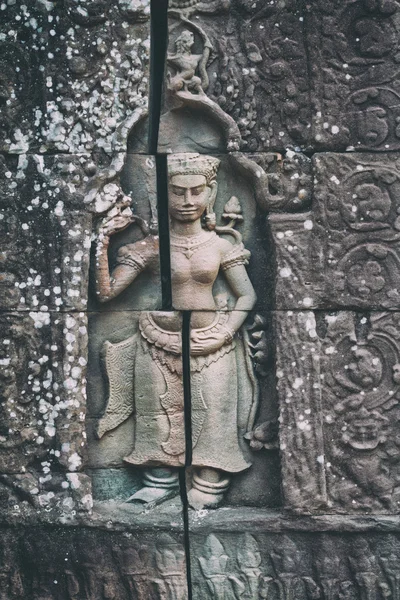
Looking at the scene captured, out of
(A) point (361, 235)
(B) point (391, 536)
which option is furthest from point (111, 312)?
(B) point (391, 536)

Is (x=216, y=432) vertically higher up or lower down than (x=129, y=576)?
higher up

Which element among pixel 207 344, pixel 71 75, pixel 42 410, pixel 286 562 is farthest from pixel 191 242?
pixel 286 562

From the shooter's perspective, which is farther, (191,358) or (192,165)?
(191,358)

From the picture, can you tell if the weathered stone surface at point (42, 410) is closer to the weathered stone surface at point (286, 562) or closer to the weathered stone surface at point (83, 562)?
the weathered stone surface at point (83, 562)

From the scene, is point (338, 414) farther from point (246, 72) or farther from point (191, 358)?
point (246, 72)

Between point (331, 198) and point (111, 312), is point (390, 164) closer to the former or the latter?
point (331, 198)

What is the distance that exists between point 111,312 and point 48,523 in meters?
1.41

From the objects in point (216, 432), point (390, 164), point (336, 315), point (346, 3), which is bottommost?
point (216, 432)

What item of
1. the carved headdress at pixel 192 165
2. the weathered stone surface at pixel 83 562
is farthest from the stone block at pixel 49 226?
the weathered stone surface at pixel 83 562

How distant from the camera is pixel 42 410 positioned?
603 cm

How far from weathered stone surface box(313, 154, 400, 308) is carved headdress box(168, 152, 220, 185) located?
2.22 ft

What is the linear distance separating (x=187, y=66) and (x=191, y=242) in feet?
3.72

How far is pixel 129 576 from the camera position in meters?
6.05

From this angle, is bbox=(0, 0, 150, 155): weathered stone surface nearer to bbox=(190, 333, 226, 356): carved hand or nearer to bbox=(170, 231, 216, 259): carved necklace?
bbox=(170, 231, 216, 259): carved necklace
